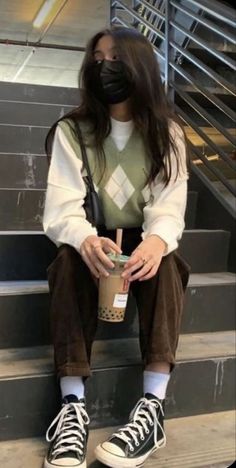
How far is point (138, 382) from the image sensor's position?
148 cm

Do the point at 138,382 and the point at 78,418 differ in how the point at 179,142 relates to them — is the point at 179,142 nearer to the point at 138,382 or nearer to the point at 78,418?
the point at 138,382

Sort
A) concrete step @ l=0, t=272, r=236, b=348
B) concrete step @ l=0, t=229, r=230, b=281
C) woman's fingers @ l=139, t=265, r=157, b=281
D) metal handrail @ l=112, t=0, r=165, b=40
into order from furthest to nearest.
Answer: metal handrail @ l=112, t=0, r=165, b=40
concrete step @ l=0, t=229, r=230, b=281
concrete step @ l=0, t=272, r=236, b=348
woman's fingers @ l=139, t=265, r=157, b=281

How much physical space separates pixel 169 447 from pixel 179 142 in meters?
0.78

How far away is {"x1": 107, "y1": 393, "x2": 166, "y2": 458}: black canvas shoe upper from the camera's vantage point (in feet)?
4.06

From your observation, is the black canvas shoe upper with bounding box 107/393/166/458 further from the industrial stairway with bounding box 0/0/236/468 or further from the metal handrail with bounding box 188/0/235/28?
the metal handrail with bounding box 188/0/235/28

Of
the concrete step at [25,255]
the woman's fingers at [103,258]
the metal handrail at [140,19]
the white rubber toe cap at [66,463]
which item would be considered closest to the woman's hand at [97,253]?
the woman's fingers at [103,258]

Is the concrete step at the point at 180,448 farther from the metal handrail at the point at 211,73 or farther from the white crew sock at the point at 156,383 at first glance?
the metal handrail at the point at 211,73

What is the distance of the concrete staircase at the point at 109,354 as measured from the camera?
4.47 ft

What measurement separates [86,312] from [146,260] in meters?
0.19

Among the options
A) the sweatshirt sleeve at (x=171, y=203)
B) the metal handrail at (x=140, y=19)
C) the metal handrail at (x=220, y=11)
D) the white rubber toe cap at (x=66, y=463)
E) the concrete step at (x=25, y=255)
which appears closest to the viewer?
the white rubber toe cap at (x=66, y=463)

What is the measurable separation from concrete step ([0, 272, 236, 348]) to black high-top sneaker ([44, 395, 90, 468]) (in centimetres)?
30

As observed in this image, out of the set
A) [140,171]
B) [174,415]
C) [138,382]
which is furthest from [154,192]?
[174,415]

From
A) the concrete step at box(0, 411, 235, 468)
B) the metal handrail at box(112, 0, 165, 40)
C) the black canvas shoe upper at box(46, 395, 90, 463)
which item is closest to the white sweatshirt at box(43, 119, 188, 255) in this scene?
the black canvas shoe upper at box(46, 395, 90, 463)

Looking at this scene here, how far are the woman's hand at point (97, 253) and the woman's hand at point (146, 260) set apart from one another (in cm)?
4
